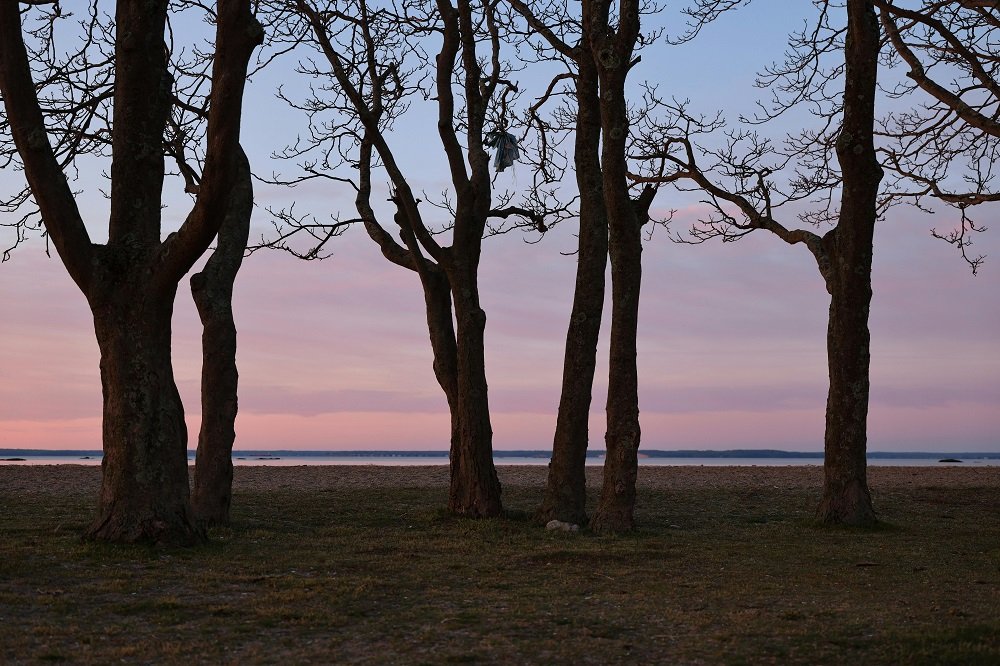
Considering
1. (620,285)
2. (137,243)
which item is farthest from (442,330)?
(137,243)

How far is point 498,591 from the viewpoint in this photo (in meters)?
8.05

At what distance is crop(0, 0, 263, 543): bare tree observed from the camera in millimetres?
9711

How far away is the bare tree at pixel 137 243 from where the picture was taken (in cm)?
971

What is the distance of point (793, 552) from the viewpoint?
10938mm

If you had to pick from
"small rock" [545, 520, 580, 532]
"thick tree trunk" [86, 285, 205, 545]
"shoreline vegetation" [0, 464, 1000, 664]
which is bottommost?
"shoreline vegetation" [0, 464, 1000, 664]

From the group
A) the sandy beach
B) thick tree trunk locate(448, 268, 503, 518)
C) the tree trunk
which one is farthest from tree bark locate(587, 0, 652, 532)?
the sandy beach

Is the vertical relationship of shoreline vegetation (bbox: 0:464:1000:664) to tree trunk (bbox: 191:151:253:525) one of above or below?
below

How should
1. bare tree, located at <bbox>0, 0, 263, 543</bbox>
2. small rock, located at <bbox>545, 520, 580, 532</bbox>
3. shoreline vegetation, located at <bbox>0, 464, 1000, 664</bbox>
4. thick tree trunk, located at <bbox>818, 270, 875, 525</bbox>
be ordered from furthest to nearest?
thick tree trunk, located at <bbox>818, 270, 875, 525</bbox>
small rock, located at <bbox>545, 520, 580, 532</bbox>
bare tree, located at <bbox>0, 0, 263, 543</bbox>
shoreline vegetation, located at <bbox>0, 464, 1000, 664</bbox>

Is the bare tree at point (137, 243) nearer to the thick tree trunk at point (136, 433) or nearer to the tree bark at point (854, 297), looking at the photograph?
the thick tree trunk at point (136, 433)

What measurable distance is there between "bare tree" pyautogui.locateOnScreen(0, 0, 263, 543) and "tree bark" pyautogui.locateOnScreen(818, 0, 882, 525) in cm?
834

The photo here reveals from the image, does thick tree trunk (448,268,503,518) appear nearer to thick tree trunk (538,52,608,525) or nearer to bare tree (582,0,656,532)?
thick tree trunk (538,52,608,525)

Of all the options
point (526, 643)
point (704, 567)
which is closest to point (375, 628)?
point (526, 643)

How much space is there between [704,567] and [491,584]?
2348 mm

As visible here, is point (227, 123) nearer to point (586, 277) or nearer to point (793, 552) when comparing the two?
point (586, 277)
